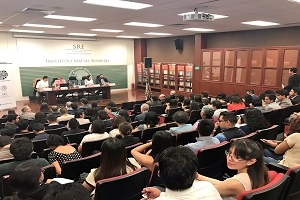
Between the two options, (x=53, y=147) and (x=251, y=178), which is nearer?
(x=251, y=178)

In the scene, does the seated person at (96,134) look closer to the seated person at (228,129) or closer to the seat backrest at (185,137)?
the seat backrest at (185,137)

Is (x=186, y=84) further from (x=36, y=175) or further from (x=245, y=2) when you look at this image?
(x=36, y=175)

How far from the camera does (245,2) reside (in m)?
4.71

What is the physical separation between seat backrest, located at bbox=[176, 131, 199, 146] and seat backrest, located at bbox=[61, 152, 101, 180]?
47.5 inches

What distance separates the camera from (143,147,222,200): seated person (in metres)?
1.38

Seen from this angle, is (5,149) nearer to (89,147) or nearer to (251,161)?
(89,147)

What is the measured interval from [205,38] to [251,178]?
399 inches

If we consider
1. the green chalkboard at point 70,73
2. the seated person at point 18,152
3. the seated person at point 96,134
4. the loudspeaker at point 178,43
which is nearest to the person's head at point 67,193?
the seated person at point 18,152

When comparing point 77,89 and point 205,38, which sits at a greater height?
point 205,38

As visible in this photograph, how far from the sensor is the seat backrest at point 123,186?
1786 millimetres

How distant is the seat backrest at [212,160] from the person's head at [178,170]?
1068mm

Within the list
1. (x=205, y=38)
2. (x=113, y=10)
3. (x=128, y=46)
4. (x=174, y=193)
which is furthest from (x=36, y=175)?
(x=128, y=46)

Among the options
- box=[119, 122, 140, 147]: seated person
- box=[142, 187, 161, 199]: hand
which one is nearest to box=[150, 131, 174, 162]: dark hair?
box=[142, 187, 161, 199]: hand

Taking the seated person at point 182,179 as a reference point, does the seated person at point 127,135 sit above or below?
below
